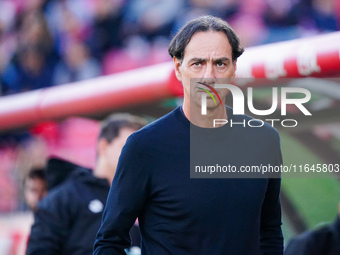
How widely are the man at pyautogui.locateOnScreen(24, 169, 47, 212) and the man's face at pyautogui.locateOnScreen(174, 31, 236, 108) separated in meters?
2.20

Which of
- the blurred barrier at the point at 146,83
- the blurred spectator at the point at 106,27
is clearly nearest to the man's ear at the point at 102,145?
the blurred barrier at the point at 146,83

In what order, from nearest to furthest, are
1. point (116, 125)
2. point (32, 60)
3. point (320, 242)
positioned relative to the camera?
1. point (320, 242)
2. point (116, 125)
3. point (32, 60)

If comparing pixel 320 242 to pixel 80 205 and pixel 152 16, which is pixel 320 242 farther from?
pixel 152 16

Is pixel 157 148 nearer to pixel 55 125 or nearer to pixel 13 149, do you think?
pixel 55 125

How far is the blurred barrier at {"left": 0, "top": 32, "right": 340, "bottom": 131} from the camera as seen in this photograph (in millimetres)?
2008

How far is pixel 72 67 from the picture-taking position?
14.3 feet

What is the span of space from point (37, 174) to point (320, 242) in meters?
1.85

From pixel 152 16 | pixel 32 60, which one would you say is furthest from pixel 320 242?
pixel 32 60

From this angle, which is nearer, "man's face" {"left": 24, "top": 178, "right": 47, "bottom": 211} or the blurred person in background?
"man's face" {"left": 24, "top": 178, "right": 47, "bottom": 211}

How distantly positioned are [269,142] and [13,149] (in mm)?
2583

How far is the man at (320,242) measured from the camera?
227 cm

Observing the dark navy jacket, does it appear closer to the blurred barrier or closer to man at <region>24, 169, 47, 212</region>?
the blurred barrier

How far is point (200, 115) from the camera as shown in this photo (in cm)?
142

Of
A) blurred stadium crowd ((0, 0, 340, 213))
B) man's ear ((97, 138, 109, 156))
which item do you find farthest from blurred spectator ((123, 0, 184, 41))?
man's ear ((97, 138, 109, 156))
